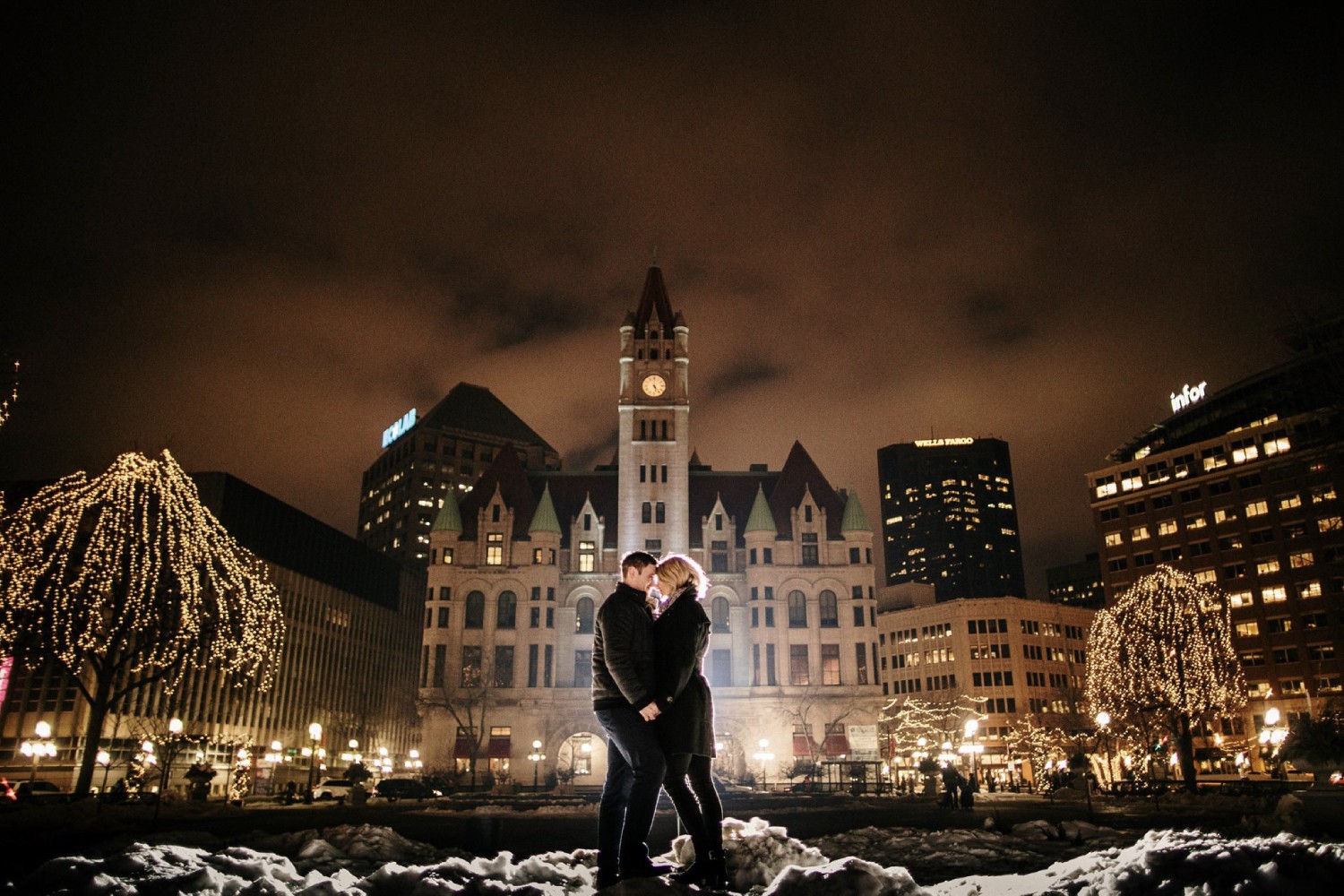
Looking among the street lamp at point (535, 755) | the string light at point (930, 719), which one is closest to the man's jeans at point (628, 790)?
the street lamp at point (535, 755)

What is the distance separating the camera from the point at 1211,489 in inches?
4190

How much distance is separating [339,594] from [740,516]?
57170 mm

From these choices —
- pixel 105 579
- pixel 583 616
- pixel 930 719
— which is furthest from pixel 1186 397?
pixel 105 579

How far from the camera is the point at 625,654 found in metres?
7.58

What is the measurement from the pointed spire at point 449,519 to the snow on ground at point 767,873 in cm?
7165

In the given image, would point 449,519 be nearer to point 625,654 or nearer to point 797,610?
point 797,610

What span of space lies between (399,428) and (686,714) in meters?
195

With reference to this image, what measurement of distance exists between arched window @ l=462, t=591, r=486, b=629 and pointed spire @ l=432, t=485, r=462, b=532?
563 cm

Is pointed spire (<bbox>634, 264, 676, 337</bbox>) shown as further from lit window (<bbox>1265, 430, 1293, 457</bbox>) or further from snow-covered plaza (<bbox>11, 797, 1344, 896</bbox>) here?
snow-covered plaza (<bbox>11, 797, 1344, 896</bbox>)

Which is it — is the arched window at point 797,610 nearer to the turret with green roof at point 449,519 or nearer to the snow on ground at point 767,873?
the turret with green roof at point 449,519

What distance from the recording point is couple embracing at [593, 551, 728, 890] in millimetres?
7371

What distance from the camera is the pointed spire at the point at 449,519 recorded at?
80375 millimetres

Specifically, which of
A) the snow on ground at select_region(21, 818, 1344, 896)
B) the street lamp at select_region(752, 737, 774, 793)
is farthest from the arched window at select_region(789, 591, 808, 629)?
the snow on ground at select_region(21, 818, 1344, 896)

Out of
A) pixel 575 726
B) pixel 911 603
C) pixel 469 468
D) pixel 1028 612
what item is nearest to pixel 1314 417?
pixel 575 726
